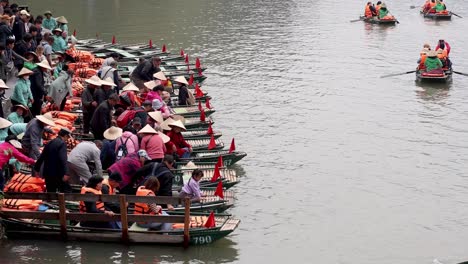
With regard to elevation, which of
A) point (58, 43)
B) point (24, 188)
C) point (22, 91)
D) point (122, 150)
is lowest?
point (24, 188)

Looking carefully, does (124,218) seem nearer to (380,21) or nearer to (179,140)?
(179,140)

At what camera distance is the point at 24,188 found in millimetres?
14766

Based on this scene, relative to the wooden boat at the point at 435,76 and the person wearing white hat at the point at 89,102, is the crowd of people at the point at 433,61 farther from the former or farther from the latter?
the person wearing white hat at the point at 89,102

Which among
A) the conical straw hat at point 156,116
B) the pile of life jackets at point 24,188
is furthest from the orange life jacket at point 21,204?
the conical straw hat at point 156,116

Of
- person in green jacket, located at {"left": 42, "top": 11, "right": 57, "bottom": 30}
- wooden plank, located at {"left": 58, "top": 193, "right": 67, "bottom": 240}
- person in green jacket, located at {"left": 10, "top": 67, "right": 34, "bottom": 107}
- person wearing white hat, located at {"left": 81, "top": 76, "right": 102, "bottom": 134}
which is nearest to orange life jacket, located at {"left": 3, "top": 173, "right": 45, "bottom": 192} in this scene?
wooden plank, located at {"left": 58, "top": 193, "right": 67, "bottom": 240}

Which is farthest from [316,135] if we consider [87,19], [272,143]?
[87,19]

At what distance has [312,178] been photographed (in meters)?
20.1

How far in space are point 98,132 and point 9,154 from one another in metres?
3.07

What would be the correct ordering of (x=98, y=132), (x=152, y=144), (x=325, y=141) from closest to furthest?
(x=152, y=144), (x=98, y=132), (x=325, y=141)

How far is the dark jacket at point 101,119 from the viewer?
1733 centimetres

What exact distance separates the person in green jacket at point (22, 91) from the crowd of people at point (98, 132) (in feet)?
0.07

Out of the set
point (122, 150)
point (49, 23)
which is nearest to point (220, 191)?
point (122, 150)

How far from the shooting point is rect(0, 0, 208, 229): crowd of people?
14.7 metres

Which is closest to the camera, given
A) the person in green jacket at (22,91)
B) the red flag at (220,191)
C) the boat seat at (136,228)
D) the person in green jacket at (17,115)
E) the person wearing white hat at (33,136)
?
the boat seat at (136,228)
